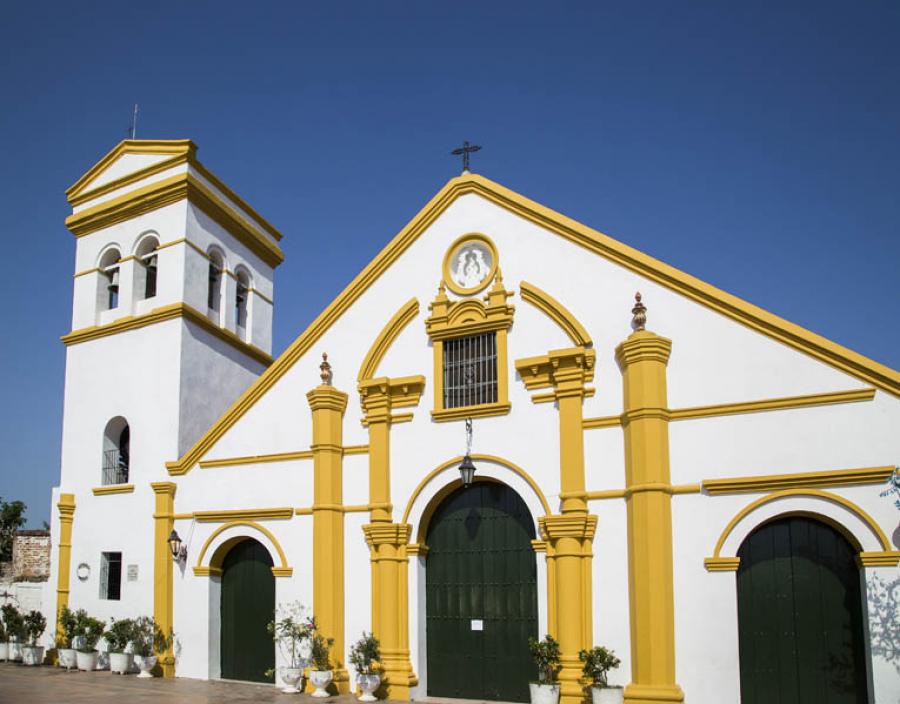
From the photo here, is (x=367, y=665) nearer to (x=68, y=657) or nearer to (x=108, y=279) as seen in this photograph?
(x=68, y=657)

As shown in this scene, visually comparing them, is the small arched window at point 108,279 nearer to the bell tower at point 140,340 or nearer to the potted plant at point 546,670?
the bell tower at point 140,340

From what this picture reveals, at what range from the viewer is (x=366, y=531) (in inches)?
667

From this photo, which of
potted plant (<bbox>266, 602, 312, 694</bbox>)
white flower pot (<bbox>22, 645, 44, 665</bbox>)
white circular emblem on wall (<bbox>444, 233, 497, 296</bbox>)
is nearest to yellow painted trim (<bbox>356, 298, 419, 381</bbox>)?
white circular emblem on wall (<bbox>444, 233, 497, 296</bbox>)

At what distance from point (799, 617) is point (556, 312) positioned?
6.28 meters

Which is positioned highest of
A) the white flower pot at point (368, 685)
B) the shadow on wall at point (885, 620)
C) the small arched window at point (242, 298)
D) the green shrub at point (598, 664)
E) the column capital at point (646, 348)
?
the small arched window at point (242, 298)

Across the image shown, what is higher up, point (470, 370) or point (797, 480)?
point (470, 370)

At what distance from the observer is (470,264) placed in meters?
17.3

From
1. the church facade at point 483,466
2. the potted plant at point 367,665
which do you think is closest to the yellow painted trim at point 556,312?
the church facade at point 483,466

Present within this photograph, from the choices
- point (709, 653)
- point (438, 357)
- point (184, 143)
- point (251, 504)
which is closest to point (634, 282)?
point (438, 357)

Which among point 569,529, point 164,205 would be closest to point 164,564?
point 164,205

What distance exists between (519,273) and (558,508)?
4.37 m

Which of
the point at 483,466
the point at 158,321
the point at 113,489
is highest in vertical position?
the point at 158,321

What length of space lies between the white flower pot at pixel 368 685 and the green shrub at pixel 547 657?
3013 mm

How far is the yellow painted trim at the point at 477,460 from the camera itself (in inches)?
612
